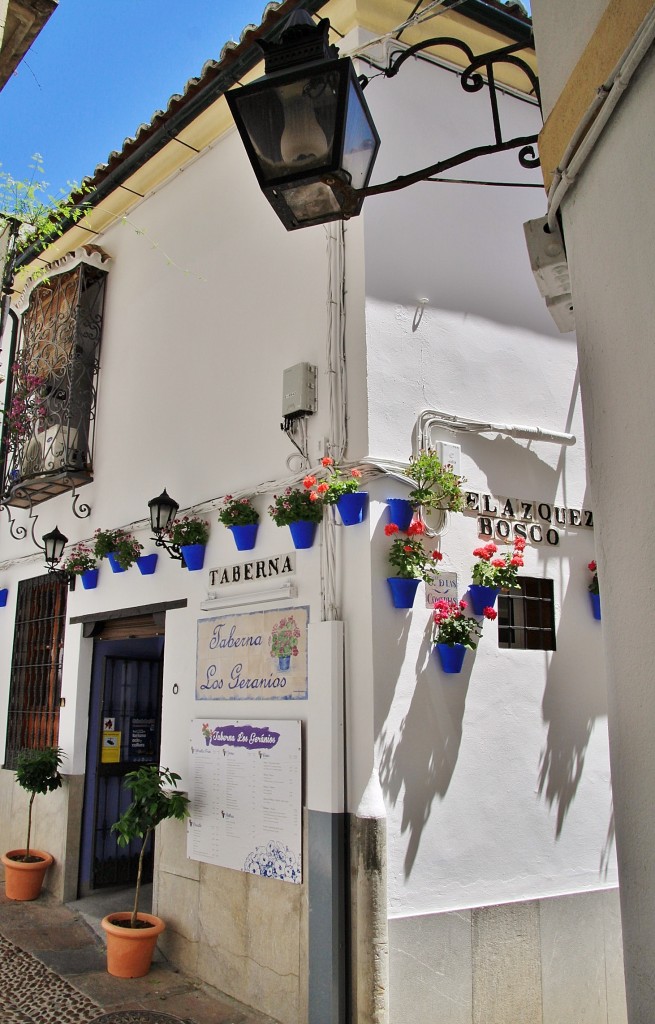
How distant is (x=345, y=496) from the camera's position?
18.1 feet

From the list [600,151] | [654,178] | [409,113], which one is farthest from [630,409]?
[409,113]

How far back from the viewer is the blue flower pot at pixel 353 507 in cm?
552

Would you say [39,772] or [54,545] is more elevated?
[54,545]

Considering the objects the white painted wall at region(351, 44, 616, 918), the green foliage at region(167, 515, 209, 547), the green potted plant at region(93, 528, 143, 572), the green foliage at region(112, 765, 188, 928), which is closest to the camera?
the white painted wall at region(351, 44, 616, 918)

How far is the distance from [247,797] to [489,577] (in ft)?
8.07

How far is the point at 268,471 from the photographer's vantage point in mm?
6566

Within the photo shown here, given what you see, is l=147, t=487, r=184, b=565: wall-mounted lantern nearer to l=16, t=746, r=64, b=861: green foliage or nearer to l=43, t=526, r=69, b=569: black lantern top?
l=43, t=526, r=69, b=569: black lantern top

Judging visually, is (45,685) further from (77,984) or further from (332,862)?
(332,862)

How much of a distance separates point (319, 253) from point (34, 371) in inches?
188

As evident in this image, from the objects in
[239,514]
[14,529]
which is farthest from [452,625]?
[14,529]

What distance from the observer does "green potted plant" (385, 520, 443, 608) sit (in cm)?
544

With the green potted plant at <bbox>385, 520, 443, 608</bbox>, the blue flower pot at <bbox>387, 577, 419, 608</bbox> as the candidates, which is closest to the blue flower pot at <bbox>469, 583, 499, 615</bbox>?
the green potted plant at <bbox>385, 520, 443, 608</bbox>

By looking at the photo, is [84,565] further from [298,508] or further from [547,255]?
[547,255]

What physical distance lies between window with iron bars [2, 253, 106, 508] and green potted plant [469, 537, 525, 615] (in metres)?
5.04
